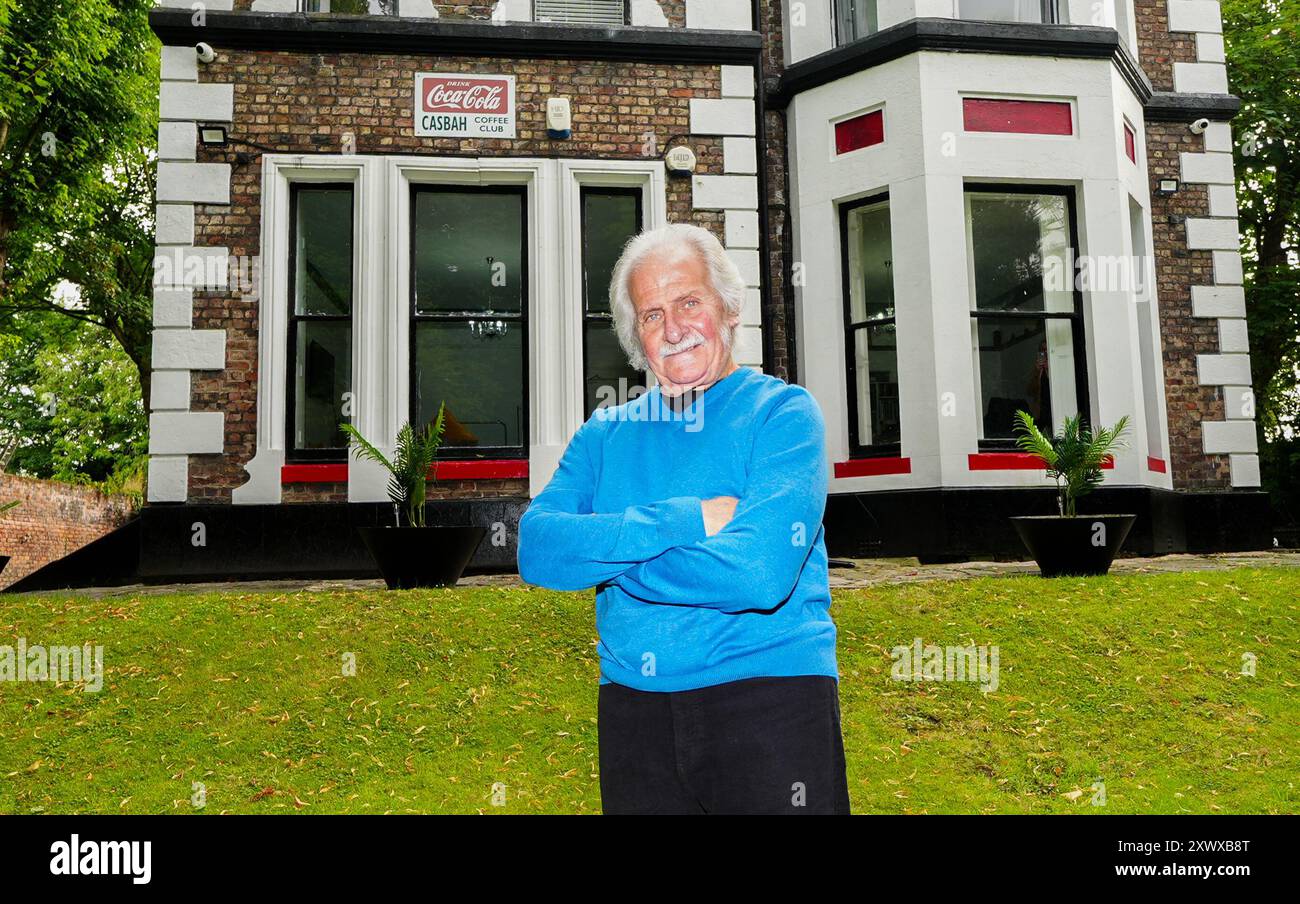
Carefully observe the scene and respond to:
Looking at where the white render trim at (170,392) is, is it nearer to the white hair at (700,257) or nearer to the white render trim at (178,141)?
the white render trim at (178,141)

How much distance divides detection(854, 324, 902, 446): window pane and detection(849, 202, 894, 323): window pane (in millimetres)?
278

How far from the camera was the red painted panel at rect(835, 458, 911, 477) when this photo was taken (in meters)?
10.3

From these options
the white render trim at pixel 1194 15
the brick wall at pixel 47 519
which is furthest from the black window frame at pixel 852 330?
the brick wall at pixel 47 519

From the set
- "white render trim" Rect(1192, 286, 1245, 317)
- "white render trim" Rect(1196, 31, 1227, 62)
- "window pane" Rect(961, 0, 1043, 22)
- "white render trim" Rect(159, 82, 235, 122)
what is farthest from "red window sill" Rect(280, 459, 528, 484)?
"white render trim" Rect(1196, 31, 1227, 62)

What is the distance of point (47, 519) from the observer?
24.6 meters

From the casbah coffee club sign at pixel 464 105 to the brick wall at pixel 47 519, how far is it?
17512mm

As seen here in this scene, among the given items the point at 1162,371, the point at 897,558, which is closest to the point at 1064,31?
the point at 1162,371

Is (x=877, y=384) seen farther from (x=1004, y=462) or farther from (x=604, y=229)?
(x=604, y=229)

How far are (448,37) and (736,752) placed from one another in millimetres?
10019

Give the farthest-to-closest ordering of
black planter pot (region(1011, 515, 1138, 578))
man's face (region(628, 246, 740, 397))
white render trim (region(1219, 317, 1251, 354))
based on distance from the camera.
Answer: white render trim (region(1219, 317, 1251, 354)), black planter pot (region(1011, 515, 1138, 578)), man's face (region(628, 246, 740, 397))

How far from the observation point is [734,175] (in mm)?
10289

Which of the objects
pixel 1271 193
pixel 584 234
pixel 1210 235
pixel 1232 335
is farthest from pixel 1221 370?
pixel 1271 193

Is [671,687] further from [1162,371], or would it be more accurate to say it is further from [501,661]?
[1162,371]

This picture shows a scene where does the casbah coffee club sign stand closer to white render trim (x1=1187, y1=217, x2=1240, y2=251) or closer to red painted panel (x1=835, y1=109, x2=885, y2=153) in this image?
red painted panel (x1=835, y1=109, x2=885, y2=153)
